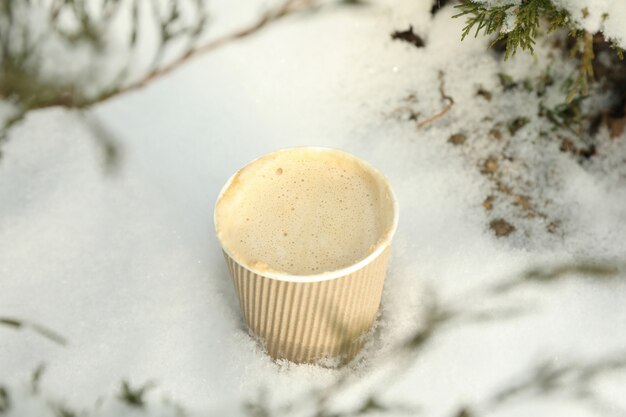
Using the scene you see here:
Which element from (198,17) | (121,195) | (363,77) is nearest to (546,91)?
(363,77)

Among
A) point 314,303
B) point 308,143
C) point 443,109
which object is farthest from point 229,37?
point 314,303

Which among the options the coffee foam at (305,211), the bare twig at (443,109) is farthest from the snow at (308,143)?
the coffee foam at (305,211)

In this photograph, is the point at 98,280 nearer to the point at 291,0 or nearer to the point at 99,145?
the point at 99,145

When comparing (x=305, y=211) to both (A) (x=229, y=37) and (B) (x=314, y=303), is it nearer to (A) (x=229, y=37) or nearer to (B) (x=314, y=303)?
(B) (x=314, y=303)

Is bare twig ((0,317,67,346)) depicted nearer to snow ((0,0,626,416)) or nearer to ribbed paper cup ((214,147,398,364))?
snow ((0,0,626,416))

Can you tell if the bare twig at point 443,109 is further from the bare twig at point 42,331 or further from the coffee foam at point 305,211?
the bare twig at point 42,331

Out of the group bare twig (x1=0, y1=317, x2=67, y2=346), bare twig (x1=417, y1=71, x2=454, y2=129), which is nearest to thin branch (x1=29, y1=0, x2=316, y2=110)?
bare twig (x1=417, y1=71, x2=454, y2=129)
